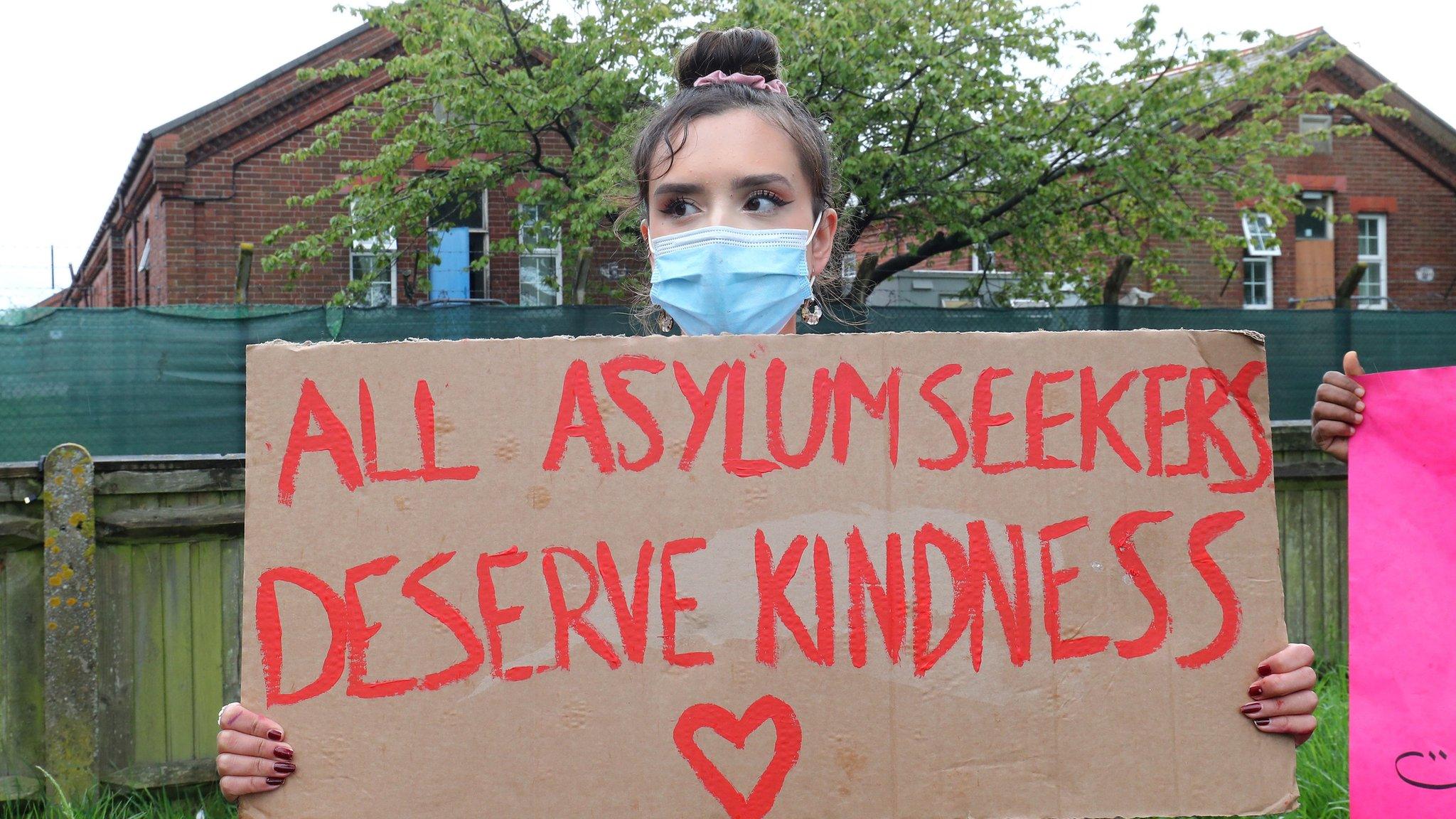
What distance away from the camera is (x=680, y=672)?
163 cm

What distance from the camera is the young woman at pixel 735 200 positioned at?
2.08 meters

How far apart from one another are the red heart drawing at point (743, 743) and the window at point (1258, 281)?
19971 mm

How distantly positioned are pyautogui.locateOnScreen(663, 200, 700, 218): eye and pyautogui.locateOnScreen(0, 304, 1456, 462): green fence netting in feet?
16.2

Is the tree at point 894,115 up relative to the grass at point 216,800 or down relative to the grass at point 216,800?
up

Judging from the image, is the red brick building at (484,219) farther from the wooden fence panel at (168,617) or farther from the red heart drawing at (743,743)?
the red heart drawing at (743,743)

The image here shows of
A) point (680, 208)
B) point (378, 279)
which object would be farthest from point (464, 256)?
point (680, 208)

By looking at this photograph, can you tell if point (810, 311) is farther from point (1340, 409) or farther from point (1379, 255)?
point (1379, 255)

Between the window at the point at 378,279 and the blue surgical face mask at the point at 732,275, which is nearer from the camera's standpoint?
the blue surgical face mask at the point at 732,275

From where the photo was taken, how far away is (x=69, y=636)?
357 cm

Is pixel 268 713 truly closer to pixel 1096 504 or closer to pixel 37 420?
pixel 1096 504

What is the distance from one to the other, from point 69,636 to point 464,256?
12.6 metres

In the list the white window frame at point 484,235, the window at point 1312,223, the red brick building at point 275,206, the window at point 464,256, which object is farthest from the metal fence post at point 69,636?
the window at point 1312,223

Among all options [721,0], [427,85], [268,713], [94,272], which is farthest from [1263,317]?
[94,272]

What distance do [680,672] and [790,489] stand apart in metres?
0.30
